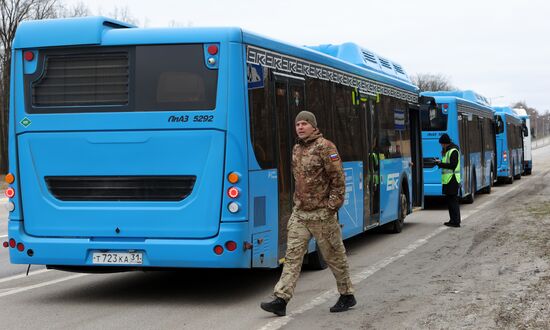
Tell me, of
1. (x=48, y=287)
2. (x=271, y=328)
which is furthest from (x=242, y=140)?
(x=48, y=287)

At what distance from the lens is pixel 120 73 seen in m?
8.18

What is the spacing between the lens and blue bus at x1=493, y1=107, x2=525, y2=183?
108 ft

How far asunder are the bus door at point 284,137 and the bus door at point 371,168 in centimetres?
322

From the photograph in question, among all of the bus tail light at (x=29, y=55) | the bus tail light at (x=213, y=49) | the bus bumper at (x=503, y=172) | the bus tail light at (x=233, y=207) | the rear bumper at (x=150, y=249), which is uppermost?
the bus tail light at (x=29, y=55)

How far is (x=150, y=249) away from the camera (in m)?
7.98

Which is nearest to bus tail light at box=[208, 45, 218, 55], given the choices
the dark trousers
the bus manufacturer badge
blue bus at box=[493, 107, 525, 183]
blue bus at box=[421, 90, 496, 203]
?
the bus manufacturer badge

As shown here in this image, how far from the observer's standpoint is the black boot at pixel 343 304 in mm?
7676

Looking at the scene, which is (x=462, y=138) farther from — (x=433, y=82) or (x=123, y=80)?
(x=433, y=82)

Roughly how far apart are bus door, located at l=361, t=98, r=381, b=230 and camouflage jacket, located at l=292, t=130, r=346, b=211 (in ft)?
15.7

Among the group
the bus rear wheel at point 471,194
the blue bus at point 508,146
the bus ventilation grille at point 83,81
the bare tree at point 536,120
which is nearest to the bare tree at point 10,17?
the blue bus at point 508,146

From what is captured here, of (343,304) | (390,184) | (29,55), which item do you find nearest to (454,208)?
(390,184)

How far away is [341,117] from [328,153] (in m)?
3.71

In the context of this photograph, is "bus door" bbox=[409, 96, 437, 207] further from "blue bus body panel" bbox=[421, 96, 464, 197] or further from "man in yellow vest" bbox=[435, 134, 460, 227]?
"blue bus body panel" bbox=[421, 96, 464, 197]

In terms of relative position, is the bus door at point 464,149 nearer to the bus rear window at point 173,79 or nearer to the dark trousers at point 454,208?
the dark trousers at point 454,208
